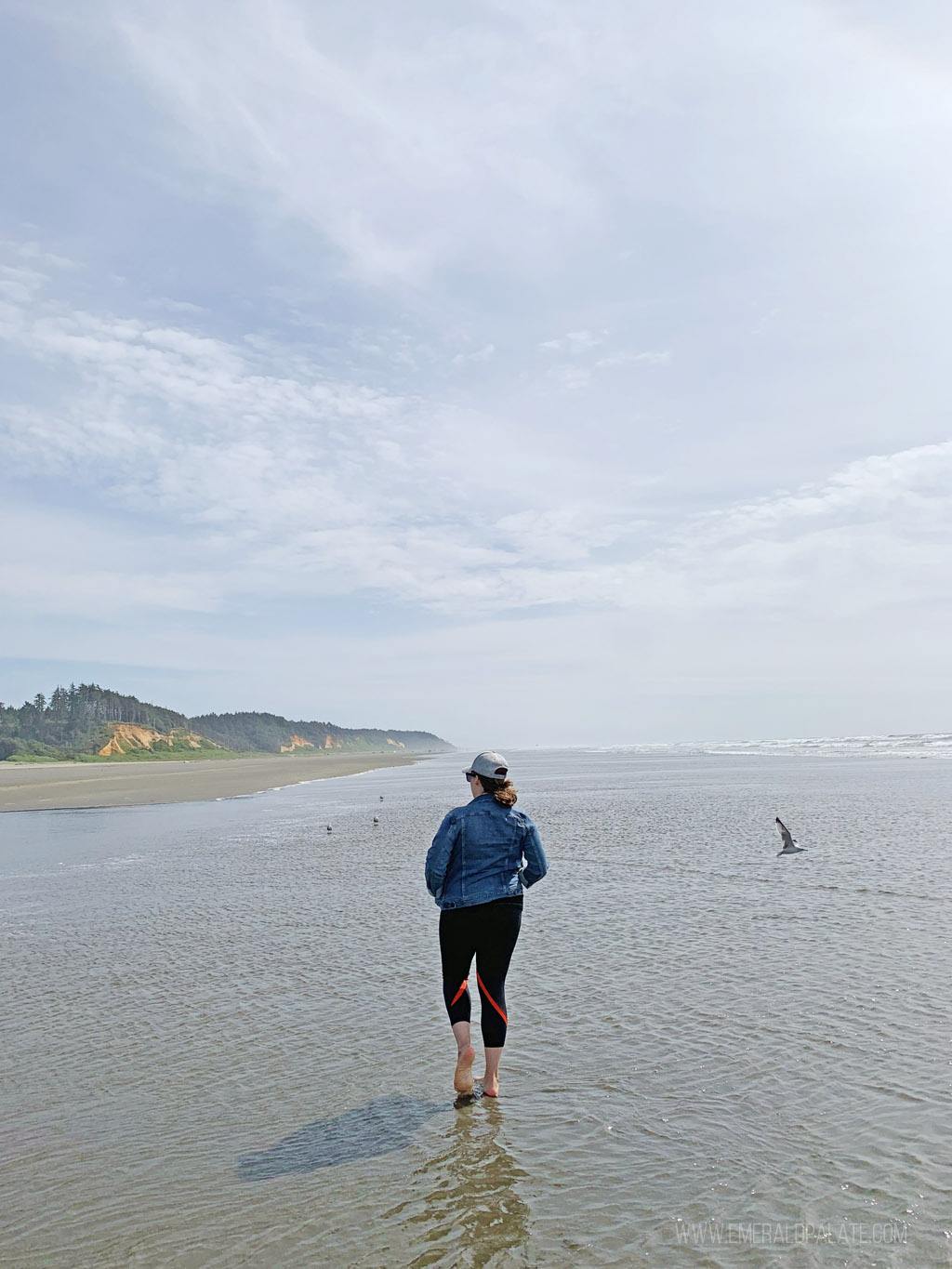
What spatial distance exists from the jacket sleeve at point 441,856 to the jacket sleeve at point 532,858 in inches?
22.0

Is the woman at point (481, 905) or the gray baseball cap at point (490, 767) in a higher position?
the gray baseball cap at point (490, 767)

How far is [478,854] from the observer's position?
624 centimetres

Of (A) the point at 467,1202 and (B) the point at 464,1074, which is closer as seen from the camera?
(A) the point at 467,1202

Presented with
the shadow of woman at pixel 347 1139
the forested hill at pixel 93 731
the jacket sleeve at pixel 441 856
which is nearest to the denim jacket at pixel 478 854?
the jacket sleeve at pixel 441 856

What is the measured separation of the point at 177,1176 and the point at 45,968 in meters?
5.92

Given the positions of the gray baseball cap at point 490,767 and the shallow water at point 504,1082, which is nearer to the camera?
the shallow water at point 504,1082

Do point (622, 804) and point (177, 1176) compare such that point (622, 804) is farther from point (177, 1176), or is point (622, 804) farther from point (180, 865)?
point (177, 1176)

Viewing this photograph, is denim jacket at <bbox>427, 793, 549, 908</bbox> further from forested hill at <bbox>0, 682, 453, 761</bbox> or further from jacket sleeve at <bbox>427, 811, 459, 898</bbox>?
forested hill at <bbox>0, 682, 453, 761</bbox>

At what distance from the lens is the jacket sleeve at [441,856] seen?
618 cm

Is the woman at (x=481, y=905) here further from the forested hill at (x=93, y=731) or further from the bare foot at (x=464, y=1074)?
the forested hill at (x=93, y=731)

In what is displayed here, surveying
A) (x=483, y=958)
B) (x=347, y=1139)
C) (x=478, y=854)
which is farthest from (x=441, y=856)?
(x=347, y=1139)

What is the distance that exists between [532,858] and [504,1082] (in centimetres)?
164

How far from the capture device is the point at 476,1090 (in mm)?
6125

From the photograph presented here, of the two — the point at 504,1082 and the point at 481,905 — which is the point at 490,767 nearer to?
the point at 481,905
